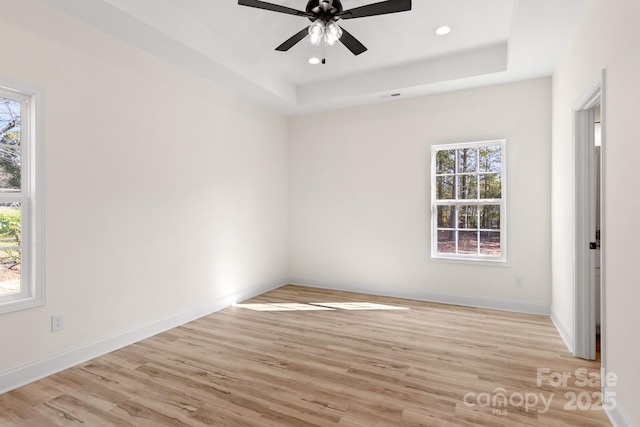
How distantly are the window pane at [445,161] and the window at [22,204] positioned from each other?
4.28 metres

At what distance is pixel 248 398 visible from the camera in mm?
2309

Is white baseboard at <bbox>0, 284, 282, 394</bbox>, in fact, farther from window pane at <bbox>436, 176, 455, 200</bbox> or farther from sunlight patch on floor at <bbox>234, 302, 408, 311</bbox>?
window pane at <bbox>436, 176, 455, 200</bbox>

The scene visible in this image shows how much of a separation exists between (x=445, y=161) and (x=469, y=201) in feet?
2.05

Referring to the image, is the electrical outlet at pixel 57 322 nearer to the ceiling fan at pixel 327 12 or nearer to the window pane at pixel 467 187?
the ceiling fan at pixel 327 12

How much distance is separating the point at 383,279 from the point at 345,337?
5.69ft

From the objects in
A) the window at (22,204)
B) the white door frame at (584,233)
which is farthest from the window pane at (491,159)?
the window at (22,204)

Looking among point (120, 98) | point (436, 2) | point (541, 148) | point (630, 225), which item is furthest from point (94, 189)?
point (541, 148)

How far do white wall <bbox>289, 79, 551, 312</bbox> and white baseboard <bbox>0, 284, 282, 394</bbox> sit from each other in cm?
197

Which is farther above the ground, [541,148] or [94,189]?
[541,148]

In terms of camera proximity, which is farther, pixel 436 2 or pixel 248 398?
pixel 436 2

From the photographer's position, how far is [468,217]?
4.52m

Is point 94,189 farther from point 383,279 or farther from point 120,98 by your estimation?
point 383,279

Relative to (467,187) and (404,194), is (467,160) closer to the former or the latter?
(467,187)

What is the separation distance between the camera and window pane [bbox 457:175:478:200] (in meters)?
4.46
